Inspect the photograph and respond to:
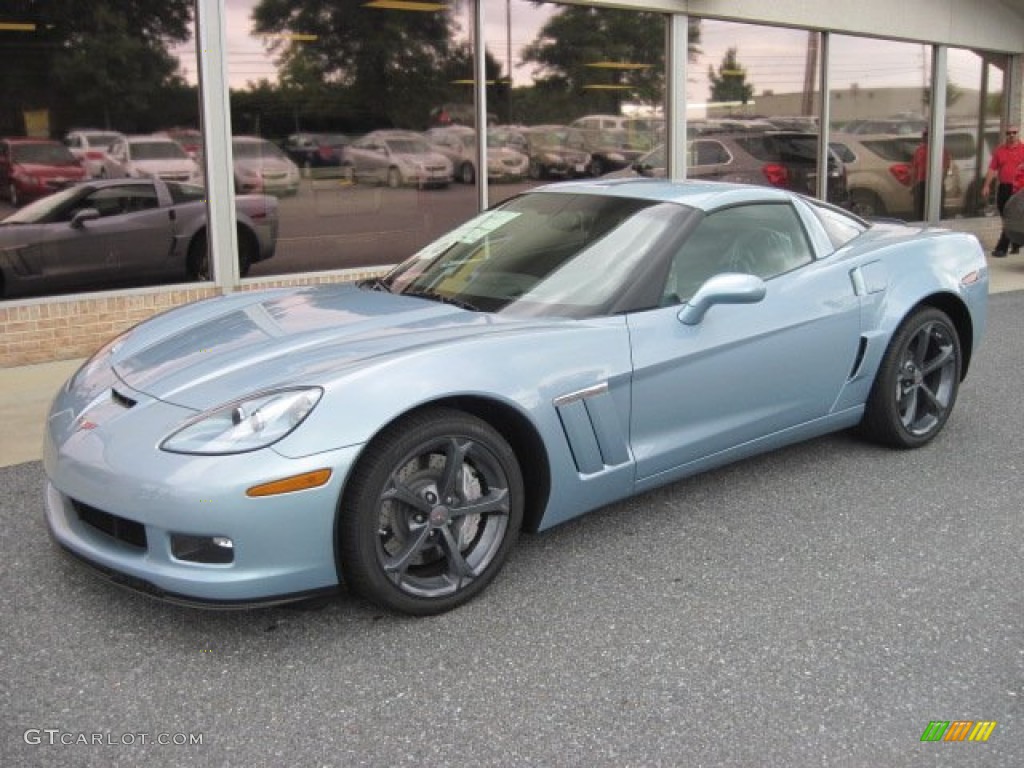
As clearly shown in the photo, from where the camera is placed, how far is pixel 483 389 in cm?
325

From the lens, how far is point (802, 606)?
3.33 m

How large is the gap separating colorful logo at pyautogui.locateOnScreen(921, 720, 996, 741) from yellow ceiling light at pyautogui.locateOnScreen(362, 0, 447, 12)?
8220 millimetres

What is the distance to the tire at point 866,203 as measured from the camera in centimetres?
1370

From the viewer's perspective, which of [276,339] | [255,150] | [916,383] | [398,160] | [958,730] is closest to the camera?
[958,730]

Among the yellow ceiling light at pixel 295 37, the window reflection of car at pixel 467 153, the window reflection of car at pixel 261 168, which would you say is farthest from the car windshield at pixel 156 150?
the window reflection of car at pixel 467 153

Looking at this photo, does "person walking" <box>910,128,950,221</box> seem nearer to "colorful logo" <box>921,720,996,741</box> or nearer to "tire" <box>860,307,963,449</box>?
"tire" <box>860,307,963,449</box>

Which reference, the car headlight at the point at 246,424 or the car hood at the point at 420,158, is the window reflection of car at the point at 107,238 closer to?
the car hood at the point at 420,158

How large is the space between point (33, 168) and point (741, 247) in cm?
568

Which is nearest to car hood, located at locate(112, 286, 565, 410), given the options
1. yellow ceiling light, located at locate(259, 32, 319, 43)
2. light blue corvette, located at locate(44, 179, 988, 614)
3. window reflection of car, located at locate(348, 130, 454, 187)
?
light blue corvette, located at locate(44, 179, 988, 614)

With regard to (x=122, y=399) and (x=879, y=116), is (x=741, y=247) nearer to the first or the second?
(x=122, y=399)

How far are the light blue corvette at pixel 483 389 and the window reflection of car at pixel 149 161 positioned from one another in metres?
4.00

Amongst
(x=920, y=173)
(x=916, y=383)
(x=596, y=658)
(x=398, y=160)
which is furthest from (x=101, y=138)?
(x=920, y=173)

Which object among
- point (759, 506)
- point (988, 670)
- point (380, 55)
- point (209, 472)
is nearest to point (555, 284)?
point (759, 506)

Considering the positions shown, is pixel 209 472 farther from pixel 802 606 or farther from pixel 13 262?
pixel 13 262
